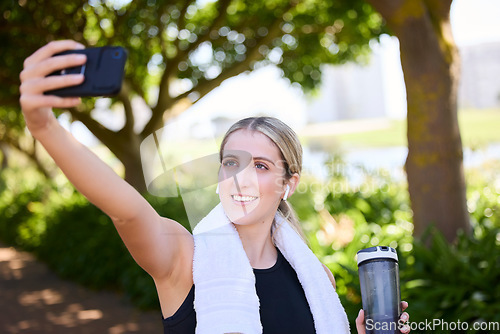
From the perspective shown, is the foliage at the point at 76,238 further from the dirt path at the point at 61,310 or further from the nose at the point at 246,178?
the nose at the point at 246,178

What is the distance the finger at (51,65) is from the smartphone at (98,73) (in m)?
0.02

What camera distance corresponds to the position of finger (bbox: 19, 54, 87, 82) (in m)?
1.07

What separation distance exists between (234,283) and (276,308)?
0.21 m

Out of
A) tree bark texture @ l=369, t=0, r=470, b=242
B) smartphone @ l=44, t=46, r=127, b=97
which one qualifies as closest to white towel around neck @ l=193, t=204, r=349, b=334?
smartphone @ l=44, t=46, r=127, b=97

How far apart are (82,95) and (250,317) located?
929 millimetres

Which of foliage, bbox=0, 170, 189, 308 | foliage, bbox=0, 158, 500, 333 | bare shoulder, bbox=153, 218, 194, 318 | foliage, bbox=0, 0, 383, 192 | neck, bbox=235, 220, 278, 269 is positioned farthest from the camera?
foliage, bbox=0, 0, 383, 192

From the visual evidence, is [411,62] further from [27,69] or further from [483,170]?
[483,170]

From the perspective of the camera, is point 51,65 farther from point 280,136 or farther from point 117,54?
point 280,136

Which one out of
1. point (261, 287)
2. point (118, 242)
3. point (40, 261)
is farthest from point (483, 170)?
point (40, 261)

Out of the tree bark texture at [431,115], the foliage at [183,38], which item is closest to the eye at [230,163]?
the tree bark texture at [431,115]

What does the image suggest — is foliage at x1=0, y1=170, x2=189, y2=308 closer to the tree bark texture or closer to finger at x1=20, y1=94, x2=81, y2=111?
the tree bark texture

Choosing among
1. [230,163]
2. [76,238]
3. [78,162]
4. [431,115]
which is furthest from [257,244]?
[76,238]

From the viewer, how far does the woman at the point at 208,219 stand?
1.11 metres

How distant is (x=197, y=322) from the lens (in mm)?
1651
